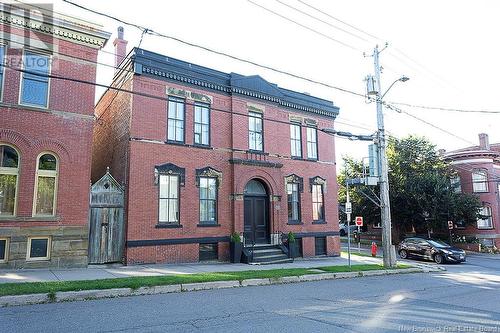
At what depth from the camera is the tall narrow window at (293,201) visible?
66.2 feet

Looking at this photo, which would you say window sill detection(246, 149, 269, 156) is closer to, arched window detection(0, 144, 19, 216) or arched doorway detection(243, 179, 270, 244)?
arched doorway detection(243, 179, 270, 244)

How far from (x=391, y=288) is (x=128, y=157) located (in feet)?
36.0

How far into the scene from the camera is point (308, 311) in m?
8.08

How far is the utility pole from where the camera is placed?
58.1 ft

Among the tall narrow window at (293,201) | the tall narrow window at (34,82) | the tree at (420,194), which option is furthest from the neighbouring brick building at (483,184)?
the tall narrow window at (34,82)

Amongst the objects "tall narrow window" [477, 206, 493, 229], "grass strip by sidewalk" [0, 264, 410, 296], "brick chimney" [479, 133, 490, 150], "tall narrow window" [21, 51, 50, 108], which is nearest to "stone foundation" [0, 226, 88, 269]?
"grass strip by sidewalk" [0, 264, 410, 296]

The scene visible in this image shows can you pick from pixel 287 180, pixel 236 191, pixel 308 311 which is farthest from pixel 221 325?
pixel 287 180

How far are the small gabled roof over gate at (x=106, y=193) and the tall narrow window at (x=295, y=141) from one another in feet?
31.9

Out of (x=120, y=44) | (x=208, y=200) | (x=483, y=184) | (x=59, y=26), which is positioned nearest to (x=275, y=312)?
(x=208, y=200)

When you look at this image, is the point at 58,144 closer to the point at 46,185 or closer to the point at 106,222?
the point at 46,185

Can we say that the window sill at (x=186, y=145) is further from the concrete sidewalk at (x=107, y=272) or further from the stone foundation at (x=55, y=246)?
the concrete sidewalk at (x=107, y=272)

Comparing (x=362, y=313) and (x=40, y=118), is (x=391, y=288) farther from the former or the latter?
(x=40, y=118)

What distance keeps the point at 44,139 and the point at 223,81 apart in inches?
336

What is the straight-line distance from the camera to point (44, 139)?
1341 centimetres
